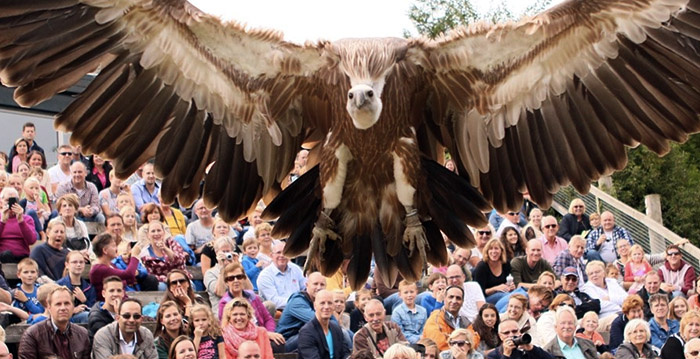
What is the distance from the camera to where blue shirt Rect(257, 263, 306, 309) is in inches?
442

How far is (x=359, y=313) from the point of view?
437 inches

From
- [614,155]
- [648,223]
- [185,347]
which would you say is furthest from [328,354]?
[648,223]

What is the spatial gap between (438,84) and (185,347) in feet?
9.54

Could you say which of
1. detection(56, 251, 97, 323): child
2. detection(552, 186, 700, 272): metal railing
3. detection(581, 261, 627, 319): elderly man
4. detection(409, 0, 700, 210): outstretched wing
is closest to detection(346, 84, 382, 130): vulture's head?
detection(409, 0, 700, 210): outstretched wing

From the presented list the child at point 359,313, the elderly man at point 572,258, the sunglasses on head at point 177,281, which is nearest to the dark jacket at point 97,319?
the sunglasses on head at point 177,281

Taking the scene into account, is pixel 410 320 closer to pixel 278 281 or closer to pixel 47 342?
pixel 278 281

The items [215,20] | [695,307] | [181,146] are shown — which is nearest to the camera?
[215,20]

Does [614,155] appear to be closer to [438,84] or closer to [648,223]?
[438,84]

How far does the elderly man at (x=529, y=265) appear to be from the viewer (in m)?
12.6

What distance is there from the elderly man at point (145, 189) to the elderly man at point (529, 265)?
4.05m

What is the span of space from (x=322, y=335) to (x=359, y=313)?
39.0 inches

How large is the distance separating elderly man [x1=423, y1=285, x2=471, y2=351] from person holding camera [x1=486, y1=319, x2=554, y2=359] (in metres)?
0.74

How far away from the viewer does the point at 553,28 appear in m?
7.07

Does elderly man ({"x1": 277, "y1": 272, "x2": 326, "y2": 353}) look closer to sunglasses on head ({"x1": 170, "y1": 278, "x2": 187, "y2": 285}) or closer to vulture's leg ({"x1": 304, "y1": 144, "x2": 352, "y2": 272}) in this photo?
sunglasses on head ({"x1": 170, "y1": 278, "x2": 187, "y2": 285})
